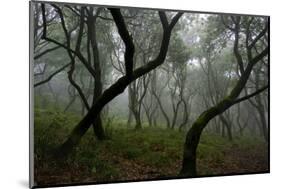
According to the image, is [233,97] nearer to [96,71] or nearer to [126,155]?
[126,155]

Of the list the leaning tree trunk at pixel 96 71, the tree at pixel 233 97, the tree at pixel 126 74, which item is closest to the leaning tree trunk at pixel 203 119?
the tree at pixel 233 97

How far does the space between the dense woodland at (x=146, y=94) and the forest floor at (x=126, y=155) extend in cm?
1

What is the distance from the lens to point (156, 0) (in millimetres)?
5074

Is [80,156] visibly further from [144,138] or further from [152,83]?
[152,83]

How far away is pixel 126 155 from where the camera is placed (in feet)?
16.0

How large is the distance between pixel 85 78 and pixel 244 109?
2012 mm

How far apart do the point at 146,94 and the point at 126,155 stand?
0.73m

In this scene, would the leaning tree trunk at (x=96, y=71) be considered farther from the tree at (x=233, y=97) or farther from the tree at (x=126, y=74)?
the tree at (x=233, y=97)

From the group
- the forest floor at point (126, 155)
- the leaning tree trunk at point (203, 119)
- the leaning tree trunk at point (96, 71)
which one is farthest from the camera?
the leaning tree trunk at point (203, 119)

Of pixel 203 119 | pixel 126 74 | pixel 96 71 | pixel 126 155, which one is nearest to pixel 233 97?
pixel 203 119

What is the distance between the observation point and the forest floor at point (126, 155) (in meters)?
4.63

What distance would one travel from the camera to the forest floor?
15.2ft

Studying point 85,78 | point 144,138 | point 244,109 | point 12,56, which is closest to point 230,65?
point 244,109

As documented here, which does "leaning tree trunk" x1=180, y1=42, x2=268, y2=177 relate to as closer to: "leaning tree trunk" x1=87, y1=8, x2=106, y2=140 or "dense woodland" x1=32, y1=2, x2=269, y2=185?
"dense woodland" x1=32, y1=2, x2=269, y2=185
